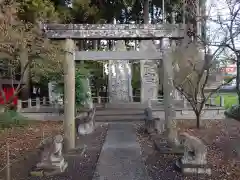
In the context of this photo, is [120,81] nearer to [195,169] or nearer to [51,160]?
[51,160]

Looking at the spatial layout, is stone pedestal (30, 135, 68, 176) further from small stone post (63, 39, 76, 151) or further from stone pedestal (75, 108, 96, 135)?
stone pedestal (75, 108, 96, 135)

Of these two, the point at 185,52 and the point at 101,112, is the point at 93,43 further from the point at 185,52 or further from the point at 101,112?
the point at 185,52

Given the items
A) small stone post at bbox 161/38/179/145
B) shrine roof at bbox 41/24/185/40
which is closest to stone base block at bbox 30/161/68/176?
shrine roof at bbox 41/24/185/40

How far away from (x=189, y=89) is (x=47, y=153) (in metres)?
9.83

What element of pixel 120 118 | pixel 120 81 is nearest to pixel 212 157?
pixel 120 118

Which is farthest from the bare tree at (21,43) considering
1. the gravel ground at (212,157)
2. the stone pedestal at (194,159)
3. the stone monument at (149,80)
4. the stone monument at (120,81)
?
the stone monument at (149,80)

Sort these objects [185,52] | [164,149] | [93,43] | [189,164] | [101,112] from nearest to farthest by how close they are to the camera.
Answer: [189,164]
[164,149]
[185,52]
[101,112]
[93,43]

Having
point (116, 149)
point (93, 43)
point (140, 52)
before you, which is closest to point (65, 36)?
point (140, 52)

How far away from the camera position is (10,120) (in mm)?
15820

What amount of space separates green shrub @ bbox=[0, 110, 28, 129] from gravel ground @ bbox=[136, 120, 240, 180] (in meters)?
5.72

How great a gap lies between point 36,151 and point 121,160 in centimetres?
301

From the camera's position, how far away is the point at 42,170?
24.8 ft

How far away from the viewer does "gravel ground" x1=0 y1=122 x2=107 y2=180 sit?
309 inches

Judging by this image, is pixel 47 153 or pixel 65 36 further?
pixel 65 36
